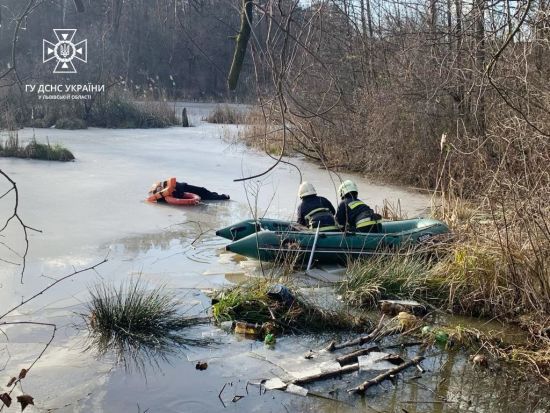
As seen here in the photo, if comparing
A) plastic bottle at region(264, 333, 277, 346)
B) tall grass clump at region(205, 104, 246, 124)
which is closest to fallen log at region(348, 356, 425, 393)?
plastic bottle at region(264, 333, 277, 346)

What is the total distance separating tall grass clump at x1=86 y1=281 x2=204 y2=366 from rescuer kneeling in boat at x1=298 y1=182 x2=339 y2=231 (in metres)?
2.20

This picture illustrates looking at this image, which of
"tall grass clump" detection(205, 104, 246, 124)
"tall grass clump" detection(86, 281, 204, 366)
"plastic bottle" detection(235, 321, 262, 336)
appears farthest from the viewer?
"tall grass clump" detection(205, 104, 246, 124)

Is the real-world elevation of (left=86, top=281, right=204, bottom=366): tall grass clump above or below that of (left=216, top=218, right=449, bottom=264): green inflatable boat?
below

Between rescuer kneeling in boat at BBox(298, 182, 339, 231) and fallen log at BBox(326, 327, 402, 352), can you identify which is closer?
fallen log at BBox(326, 327, 402, 352)

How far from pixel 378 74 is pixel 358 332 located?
26.6ft

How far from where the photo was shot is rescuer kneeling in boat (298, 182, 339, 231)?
272 inches

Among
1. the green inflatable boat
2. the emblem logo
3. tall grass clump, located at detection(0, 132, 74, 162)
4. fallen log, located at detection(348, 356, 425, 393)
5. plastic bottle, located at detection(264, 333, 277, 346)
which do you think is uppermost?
the emblem logo

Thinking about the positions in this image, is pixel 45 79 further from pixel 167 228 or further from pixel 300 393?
pixel 300 393

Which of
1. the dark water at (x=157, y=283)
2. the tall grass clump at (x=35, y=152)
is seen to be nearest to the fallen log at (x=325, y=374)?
the dark water at (x=157, y=283)

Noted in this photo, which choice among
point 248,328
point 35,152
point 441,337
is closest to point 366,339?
point 441,337

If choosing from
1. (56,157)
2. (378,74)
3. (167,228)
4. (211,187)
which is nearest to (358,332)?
(167,228)

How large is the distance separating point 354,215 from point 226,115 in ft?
52.7

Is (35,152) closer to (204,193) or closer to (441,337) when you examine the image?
(204,193)

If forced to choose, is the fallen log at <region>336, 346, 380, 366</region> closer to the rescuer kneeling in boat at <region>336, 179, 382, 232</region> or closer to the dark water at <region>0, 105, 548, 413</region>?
the dark water at <region>0, 105, 548, 413</region>
